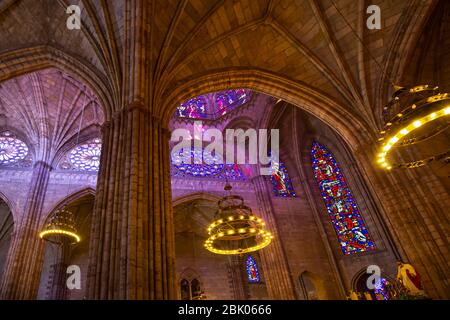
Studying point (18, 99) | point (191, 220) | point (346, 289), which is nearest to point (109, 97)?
point (18, 99)

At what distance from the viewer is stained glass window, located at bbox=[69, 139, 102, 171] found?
16.4 metres

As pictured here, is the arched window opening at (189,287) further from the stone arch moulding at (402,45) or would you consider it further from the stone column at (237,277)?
the stone arch moulding at (402,45)

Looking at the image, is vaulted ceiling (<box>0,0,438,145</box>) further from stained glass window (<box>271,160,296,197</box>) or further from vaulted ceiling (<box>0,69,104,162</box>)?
stained glass window (<box>271,160,296,197</box>)

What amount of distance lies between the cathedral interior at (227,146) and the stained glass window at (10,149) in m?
0.09

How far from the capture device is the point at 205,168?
725 inches

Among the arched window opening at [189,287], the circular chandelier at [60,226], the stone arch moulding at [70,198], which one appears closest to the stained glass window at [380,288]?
the arched window opening at [189,287]

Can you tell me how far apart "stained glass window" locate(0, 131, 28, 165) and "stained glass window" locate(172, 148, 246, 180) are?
25.9ft

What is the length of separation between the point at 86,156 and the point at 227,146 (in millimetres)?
8445

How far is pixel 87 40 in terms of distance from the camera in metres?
9.82

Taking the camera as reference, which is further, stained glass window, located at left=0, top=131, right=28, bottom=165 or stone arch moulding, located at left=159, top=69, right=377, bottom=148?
stained glass window, located at left=0, top=131, right=28, bottom=165

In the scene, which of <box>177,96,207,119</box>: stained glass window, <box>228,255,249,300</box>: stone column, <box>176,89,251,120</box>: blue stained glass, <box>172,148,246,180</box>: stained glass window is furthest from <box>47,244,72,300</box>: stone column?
<box>176,89,251,120</box>: blue stained glass

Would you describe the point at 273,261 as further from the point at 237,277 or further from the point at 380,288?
the point at 237,277

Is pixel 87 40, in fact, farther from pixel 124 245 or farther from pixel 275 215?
pixel 275 215

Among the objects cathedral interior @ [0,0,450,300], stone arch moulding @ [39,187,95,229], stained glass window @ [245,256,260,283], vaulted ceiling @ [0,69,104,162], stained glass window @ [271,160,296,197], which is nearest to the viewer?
cathedral interior @ [0,0,450,300]
